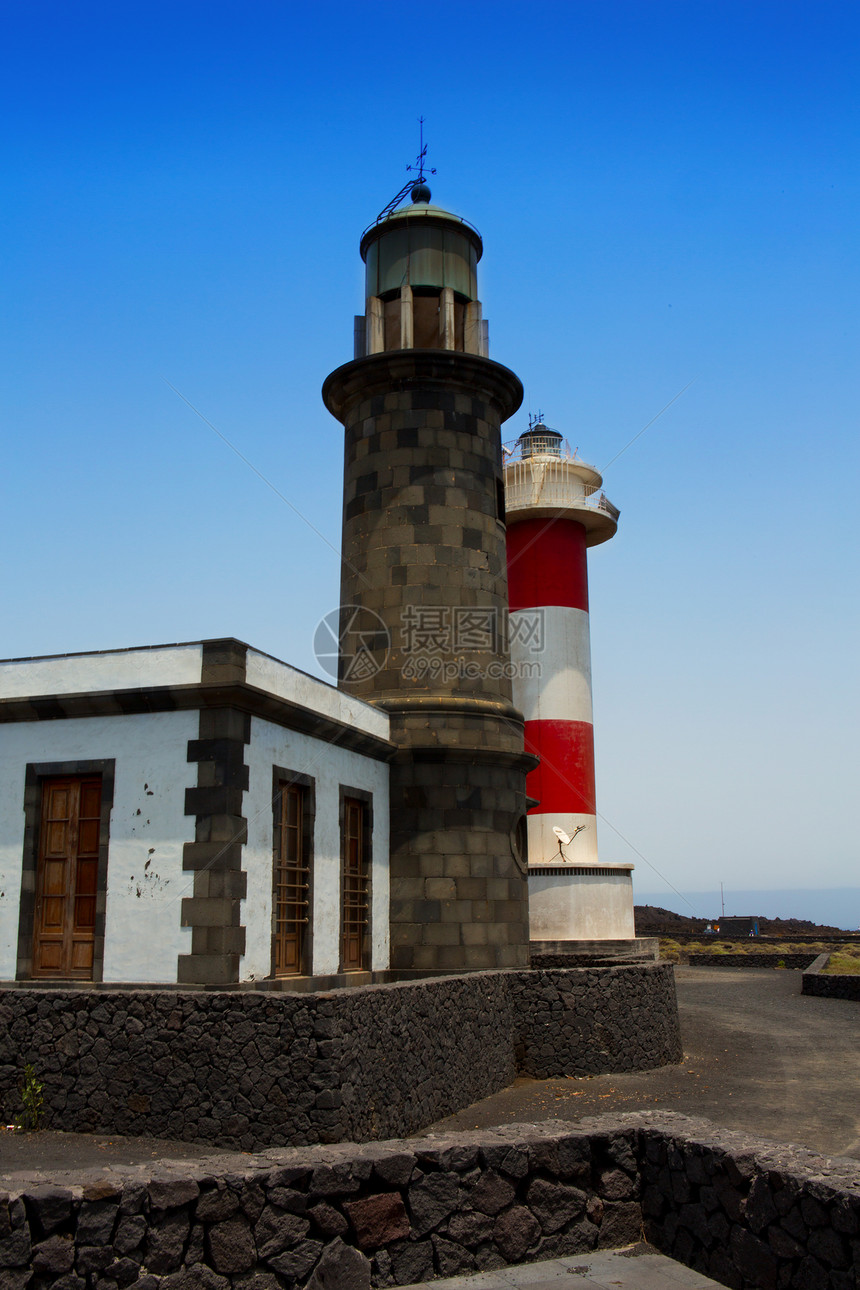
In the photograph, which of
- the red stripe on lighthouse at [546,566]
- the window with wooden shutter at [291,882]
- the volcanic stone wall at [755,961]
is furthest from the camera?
the volcanic stone wall at [755,961]

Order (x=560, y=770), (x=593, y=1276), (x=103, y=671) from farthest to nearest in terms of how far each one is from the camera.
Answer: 1. (x=560, y=770)
2. (x=103, y=671)
3. (x=593, y=1276)

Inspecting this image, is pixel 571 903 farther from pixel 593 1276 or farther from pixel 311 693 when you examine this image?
pixel 593 1276

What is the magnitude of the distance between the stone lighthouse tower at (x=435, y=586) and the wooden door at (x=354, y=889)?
0.76 meters

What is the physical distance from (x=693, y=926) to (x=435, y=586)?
4381 centimetres

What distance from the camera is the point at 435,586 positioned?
1568cm

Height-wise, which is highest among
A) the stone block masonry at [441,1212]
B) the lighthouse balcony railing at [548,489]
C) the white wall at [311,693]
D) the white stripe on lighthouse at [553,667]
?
the lighthouse balcony railing at [548,489]

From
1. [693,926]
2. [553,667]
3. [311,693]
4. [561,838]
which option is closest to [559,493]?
[553,667]

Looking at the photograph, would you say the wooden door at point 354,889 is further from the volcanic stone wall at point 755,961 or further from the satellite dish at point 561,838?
the volcanic stone wall at point 755,961

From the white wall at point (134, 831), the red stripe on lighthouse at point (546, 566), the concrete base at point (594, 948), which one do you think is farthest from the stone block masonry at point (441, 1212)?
the red stripe on lighthouse at point (546, 566)

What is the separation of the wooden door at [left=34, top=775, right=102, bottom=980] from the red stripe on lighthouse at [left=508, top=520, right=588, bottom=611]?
625 inches

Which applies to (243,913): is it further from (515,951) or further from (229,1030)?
(515,951)

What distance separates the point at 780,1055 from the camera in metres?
15.5

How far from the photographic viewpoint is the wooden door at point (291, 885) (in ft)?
38.9

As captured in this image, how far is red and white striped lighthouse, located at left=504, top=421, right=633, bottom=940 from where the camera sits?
80.6 ft
